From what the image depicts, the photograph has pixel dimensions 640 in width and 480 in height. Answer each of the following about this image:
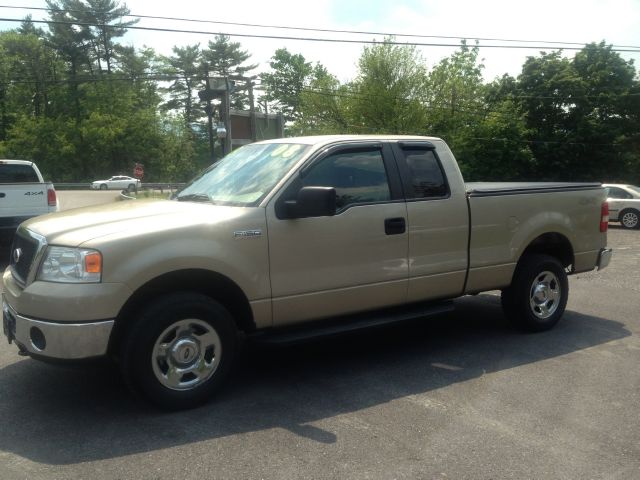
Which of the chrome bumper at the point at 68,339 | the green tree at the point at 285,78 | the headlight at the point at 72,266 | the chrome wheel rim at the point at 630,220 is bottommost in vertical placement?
the chrome wheel rim at the point at 630,220

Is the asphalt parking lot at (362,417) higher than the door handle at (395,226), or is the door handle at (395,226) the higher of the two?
the door handle at (395,226)

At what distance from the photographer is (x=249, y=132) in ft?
93.6

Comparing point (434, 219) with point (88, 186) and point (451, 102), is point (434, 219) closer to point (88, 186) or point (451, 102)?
point (451, 102)

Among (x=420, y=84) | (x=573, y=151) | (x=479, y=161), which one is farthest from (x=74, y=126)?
(x=573, y=151)

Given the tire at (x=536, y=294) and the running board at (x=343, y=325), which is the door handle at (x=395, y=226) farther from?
the tire at (x=536, y=294)

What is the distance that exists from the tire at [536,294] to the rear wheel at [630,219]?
1556 centimetres

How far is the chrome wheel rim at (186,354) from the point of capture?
169 inches

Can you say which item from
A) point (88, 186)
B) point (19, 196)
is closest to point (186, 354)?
point (19, 196)

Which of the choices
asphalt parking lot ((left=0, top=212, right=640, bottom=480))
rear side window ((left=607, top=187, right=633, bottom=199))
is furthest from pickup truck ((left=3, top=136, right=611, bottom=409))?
rear side window ((left=607, top=187, right=633, bottom=199))

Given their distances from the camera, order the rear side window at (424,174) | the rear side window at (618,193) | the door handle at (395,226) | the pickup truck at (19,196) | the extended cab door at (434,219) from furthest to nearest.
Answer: the rear side window at (618,193), the pickup truck at (19,196), the rear side window at (424,174), the extended cab door at (434,219), the door handle at (395,226)

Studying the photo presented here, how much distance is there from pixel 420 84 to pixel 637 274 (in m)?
39.7

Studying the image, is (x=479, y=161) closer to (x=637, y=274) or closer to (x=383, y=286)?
(x=637, y=274)

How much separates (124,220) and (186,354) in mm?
1029

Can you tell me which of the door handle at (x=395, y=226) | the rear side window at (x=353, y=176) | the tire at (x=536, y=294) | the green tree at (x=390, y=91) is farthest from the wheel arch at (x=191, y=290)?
the green tree at (x=390, y=91)
